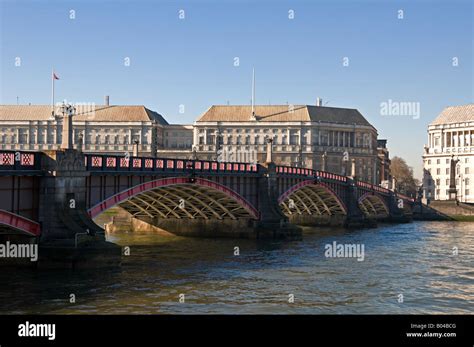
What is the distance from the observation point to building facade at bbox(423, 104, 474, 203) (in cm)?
14238

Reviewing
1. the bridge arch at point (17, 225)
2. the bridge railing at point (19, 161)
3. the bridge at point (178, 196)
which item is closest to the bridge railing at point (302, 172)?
the bridge at point (178, 196)

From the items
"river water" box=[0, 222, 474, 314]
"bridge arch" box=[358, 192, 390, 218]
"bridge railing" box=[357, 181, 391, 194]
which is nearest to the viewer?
"river water" box=[0, 222, 474, 314]

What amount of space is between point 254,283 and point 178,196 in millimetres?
23985

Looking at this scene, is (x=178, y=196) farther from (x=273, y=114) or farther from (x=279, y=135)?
(x=273, y=114)

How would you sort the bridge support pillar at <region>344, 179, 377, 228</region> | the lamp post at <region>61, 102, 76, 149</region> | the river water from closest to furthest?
the river water
the lamp post at <region>61, 102, 76, 149</region>
the bridge support pillar at <region>344, 179, 377, 228</region>

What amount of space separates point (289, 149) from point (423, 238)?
8939 cm

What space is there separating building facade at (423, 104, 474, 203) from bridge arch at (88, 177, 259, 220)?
87408mm

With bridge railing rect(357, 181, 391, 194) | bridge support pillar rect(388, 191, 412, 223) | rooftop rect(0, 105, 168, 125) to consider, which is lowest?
bridge support pillar rect(388, 191, 412, 223)

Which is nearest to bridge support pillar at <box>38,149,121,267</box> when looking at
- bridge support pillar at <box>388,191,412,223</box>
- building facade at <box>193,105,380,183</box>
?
bridge support pillar at <box>388,191,412,223</box>

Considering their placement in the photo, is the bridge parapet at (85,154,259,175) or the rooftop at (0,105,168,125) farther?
the rooftop at (0,105,168,125)

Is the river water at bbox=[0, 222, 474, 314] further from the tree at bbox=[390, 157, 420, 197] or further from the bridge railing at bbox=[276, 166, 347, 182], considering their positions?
the tree at bbox=[390, 157, 420, 197]
